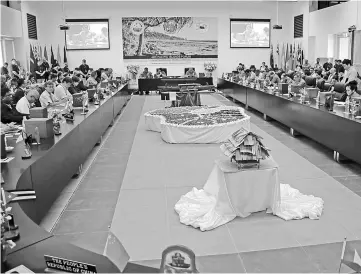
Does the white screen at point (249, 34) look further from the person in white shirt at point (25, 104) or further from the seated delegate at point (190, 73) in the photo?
the person in white shirt at point (25, 104)

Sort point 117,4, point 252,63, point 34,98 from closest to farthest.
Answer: point 34,98 < point 117,4 < point 252,63

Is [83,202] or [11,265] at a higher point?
[11,265]

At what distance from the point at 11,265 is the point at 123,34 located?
54.7 ft

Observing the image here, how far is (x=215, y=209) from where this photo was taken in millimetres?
3498

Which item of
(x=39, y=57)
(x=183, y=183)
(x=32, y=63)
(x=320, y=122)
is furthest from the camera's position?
(x=39, y=57)

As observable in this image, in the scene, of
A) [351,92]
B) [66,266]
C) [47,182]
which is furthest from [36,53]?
[66,266]

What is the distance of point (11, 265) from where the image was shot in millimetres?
1642

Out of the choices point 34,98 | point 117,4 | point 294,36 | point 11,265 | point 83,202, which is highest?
A: point 117,4

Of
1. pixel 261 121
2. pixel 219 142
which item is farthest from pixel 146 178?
pixel 261 121

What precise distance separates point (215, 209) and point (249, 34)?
15907 mm

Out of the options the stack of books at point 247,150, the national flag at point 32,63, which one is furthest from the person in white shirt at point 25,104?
the national flag at point 32,63

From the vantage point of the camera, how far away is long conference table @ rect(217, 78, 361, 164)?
191 inches

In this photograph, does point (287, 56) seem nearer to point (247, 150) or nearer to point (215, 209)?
point (247, 150)

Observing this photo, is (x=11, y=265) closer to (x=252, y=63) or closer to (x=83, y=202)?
(x=83, y=202)
